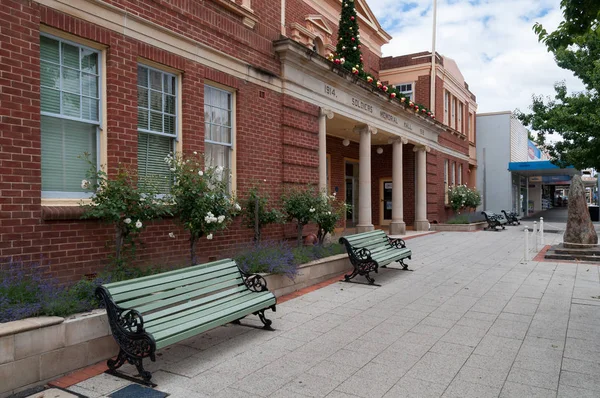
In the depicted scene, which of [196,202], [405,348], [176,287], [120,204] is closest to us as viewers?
[176,287]

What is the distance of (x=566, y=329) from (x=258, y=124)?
6326 mm

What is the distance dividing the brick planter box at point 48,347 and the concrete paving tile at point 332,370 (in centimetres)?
203

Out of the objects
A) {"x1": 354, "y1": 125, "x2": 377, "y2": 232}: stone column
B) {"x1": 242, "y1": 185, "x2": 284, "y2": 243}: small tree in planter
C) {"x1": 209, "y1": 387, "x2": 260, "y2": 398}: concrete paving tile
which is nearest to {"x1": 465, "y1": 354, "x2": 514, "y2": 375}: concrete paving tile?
{"x1": 209, "y1": 387, "x2": 260, "y2": 398}: concrete paving tile

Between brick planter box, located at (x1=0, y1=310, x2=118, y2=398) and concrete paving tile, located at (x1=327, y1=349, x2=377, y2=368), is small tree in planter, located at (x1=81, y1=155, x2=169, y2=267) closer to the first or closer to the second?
brick planter box, located at (x1=0, y1=310, x2=118, y2=398)

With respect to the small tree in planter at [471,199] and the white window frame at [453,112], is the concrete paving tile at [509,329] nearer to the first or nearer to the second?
the small tree in planter at [471,199]

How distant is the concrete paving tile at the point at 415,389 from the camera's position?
371 centimetres

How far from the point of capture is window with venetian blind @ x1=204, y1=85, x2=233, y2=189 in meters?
8.12

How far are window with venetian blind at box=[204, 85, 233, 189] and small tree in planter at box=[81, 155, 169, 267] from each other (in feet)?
7.03

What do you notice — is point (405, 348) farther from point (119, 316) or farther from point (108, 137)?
point (108, 137)

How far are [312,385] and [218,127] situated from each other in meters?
5.59

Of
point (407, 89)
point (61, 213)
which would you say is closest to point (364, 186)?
point (61, 213)

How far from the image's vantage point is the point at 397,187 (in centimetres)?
1705

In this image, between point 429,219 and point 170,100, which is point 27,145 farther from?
point 429,219

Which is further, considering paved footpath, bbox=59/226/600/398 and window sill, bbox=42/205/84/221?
window sill, bbox=42/205/84/221
